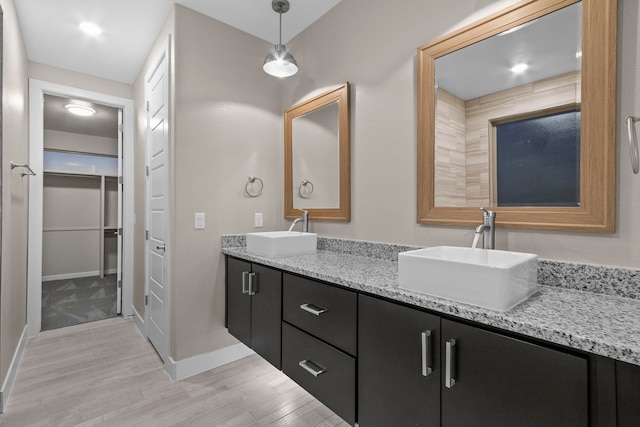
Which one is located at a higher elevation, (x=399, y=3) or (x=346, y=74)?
(x=399, y=3)

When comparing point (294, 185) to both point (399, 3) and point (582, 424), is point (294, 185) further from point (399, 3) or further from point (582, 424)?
point (582, 424)

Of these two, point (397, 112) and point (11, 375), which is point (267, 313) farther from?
point (11, 375)

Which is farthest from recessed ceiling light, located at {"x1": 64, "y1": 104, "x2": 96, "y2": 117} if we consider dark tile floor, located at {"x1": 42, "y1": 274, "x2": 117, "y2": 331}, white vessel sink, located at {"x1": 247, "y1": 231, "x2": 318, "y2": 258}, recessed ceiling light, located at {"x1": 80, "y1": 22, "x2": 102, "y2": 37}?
white vessel sink, located at {"x1": 247, "y1": 231, "x2": 318, "y2": 258}

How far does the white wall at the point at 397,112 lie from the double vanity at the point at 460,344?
108 millimetres

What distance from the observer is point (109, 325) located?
Answer: 9.83 feet

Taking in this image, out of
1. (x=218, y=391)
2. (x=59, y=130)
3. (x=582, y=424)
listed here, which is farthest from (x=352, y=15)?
(x=59, y=130)

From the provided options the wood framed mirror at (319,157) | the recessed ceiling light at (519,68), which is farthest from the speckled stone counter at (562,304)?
the recessed ceiling light at (519,68)

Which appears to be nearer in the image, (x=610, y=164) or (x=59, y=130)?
(x=610, y=164)

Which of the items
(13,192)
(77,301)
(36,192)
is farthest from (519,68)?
(77,301)

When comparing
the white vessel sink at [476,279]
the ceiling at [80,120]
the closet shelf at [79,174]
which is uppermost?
the ceiling at [80,120]

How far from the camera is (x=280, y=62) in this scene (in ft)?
6.56

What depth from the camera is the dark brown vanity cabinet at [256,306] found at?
1.66 m

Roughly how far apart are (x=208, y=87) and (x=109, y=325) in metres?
2.55

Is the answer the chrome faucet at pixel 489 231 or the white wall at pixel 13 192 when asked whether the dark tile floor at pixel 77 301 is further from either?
the chrome faucet at pixel 489 231
